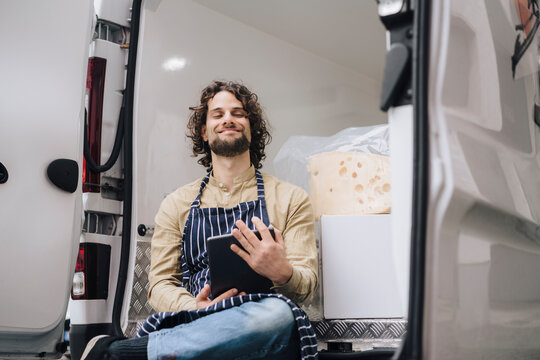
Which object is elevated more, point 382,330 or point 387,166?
point 387,166

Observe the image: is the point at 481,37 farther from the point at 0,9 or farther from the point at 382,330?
the point at 0,9

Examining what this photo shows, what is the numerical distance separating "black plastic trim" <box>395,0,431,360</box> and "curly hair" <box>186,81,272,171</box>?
170cm

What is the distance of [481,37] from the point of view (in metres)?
1.59

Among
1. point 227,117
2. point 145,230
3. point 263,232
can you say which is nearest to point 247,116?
point 227,117

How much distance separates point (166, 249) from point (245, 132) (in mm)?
657

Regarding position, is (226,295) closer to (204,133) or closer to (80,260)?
(80,260)

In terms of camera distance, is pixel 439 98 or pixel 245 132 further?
pixel 245 132

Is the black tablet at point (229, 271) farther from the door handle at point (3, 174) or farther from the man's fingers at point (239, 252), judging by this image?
the door handle at point (3, 174)

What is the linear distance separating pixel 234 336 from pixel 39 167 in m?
0.90

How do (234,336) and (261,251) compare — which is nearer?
(234,336)

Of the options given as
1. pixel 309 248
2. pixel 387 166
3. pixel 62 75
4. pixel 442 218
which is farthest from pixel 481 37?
pixel 62 75

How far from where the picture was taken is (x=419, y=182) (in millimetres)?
1278

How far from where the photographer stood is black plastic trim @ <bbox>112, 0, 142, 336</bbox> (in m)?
2.48

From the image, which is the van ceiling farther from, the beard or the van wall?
the beard
